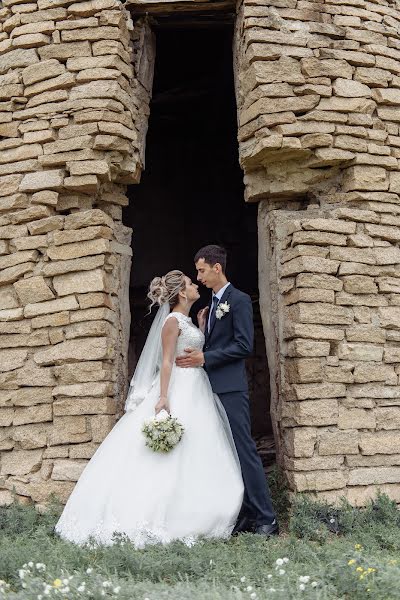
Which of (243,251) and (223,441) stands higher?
(243,251)

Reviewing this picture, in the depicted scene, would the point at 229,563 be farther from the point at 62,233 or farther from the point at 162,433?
the point at 62,233

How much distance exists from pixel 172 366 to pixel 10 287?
157 centimetres

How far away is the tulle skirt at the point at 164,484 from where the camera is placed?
4.46 metres

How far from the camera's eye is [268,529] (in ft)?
15.5

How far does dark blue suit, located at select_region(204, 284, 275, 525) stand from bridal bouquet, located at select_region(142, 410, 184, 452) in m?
0.47

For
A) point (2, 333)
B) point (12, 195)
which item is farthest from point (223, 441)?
point (12, 195)

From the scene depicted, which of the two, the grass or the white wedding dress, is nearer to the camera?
the grass

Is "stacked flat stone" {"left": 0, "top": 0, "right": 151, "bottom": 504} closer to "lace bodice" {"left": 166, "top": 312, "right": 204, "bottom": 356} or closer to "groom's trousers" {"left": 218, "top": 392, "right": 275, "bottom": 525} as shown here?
"lace bodice" {"left": 166, "top": 312, "right": 204, "bottom": 356}

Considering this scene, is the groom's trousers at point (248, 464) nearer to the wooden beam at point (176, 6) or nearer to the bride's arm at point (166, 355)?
the bride's arm at point (166, 355)

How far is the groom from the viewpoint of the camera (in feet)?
15.6

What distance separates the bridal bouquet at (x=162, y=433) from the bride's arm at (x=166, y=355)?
167 millimetres

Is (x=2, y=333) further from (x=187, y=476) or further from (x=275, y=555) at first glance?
(x=275, y=555)

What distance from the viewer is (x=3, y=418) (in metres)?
5.32

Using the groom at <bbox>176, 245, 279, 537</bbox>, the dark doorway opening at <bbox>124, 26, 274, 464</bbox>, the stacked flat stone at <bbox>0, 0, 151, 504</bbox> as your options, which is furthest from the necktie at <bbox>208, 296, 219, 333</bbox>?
the dark doorway opening at <bbox>124, 26, 274, 464</bbox>
